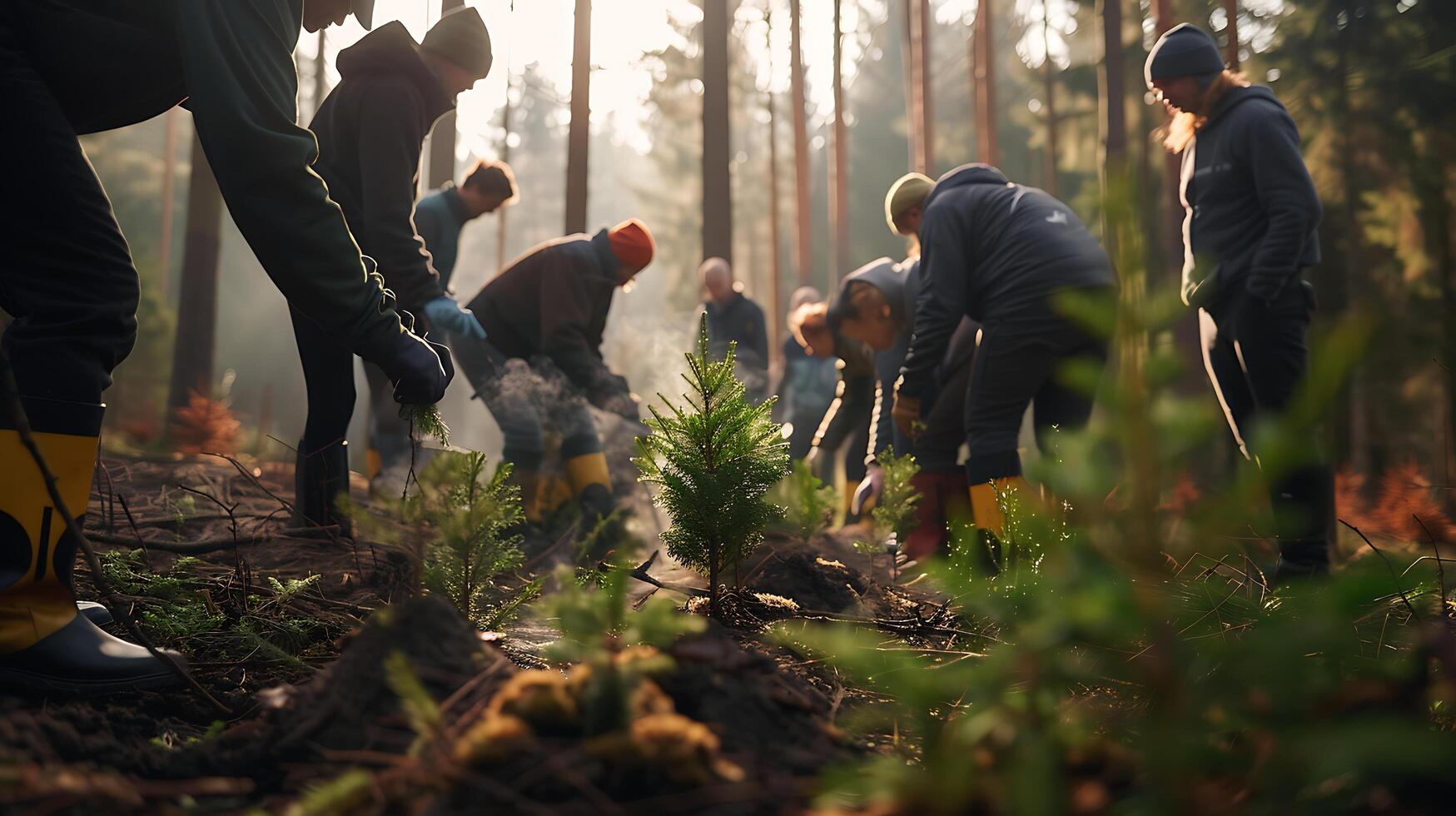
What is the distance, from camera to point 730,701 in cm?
112

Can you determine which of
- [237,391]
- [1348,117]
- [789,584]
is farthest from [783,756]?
[237,391]

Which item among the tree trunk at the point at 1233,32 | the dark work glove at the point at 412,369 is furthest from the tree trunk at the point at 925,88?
the dark work glove at the point at 412,369

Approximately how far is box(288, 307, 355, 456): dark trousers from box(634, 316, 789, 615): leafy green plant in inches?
75.0

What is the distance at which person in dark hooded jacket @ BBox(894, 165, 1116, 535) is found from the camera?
388 cm

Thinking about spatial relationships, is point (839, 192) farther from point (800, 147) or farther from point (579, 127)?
point (579, 127)

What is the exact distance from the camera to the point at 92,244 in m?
1.88

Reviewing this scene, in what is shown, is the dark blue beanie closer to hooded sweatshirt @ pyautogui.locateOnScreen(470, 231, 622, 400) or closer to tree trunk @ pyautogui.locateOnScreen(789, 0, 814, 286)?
hooded sweatshirt @ pyautogui.locateOnScreen(470, 231, 622, 400)

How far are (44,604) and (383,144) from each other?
269cm

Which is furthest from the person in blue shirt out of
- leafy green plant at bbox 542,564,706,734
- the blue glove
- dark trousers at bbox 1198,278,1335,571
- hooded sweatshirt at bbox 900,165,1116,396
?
leafy green plant at bbox 542,564,706,734

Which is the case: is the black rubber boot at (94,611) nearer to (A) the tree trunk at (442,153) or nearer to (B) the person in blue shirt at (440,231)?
(B) the person in blue shirt at (440,231)

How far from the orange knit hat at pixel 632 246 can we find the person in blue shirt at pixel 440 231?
71 cm

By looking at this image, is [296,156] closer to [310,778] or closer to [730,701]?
[310,778]

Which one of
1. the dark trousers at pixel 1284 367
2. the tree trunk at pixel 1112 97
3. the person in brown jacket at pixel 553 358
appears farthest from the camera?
the tree trunk at pixel 1112 97

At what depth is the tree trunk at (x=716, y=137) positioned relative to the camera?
12.0 meters
